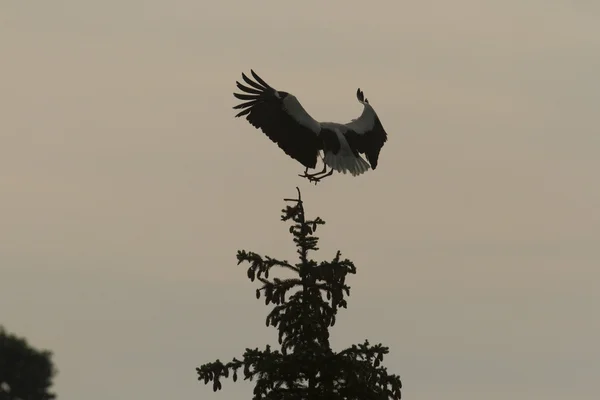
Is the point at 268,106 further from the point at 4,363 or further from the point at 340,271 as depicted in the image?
the point at 4,363

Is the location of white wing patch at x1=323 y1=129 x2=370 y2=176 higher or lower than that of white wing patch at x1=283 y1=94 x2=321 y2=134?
lower

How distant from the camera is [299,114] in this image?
1721 inches

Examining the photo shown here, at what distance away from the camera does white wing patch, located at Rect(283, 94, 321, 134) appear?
43.6 metres

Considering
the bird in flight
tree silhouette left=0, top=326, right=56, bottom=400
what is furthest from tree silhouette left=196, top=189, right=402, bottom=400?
tree silhouette left=0, top=326, right=56, bottom=400

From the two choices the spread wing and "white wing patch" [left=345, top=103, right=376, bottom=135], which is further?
"white wing patch" [left=345, top=103, right=376, bottom=135]

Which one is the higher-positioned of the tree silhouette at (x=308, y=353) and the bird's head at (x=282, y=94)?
the bird's head at (x=282, y=94)

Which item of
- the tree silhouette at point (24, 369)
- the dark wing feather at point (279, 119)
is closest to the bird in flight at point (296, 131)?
the dark wing feather at point (279, 119)

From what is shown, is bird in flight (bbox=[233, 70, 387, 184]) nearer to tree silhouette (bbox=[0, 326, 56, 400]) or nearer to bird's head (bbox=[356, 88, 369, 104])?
bird's head (bbox=[356, 88, 369, 104])

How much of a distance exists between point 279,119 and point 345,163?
1531 mm

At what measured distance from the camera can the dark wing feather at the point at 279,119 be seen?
142 ft

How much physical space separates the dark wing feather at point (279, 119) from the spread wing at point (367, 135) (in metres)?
1.26

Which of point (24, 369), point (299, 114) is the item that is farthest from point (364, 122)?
point (24, 369)

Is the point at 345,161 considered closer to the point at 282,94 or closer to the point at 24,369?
the point at 282,94

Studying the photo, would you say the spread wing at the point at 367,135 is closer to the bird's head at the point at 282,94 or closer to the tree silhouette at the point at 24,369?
the bird's head at the point at 282,94
